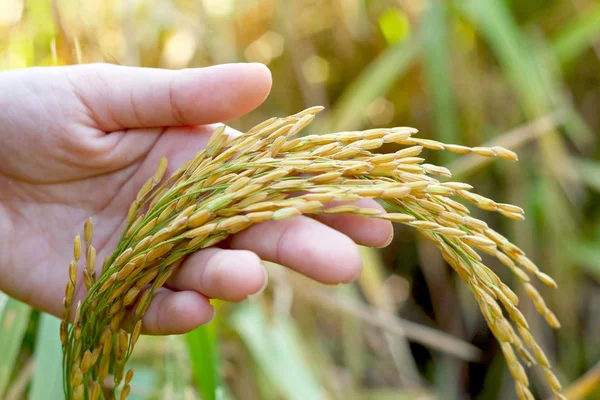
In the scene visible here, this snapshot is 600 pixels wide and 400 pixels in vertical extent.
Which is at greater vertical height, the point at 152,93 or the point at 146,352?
the point at 152,93

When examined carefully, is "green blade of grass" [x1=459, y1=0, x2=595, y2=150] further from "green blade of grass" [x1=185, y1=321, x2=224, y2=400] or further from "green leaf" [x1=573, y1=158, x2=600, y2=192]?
"green blade of grass" [x1=185, y1=321, x2=224, y2=400]

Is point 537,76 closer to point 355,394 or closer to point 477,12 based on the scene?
point 477,12

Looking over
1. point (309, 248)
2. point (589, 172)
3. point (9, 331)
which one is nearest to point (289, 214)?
point (309, 248)

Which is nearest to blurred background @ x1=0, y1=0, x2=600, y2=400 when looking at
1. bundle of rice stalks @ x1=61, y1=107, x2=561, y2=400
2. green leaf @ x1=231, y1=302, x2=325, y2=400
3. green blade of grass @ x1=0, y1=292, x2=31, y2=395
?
green leaf @ x1=231, y1=302, x2=325, y2=400

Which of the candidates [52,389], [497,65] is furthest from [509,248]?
[497,65]

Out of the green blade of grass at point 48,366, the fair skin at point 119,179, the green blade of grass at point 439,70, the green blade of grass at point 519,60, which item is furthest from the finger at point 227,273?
the green blade of grass at point 519,60
